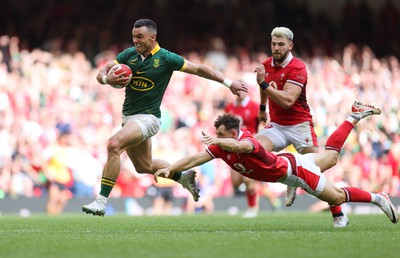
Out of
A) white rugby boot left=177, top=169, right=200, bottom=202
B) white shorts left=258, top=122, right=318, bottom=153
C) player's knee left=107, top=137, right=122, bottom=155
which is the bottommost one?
white rugby boot left=177, top=169, right=200, bottom=202

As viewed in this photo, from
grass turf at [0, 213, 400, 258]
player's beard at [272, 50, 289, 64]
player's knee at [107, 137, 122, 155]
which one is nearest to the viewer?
grass turf at [0, 213, 400, 258]

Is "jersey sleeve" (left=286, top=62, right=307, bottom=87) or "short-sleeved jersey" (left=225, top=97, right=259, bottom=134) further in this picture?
"short-sleeved jersey" (left=225, top=97, right=259, bottom=134)

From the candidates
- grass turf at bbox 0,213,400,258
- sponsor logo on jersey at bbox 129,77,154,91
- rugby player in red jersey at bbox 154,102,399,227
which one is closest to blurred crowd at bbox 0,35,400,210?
grass turf at bbox 0,213,400,258

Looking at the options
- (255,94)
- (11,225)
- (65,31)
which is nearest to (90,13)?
(65,31)

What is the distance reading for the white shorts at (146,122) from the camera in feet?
39.0

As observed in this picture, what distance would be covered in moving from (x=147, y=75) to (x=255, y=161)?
215 centimetres

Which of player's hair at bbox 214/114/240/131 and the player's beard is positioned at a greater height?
the player's beard

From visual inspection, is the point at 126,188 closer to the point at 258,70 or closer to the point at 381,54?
the point at 258,70

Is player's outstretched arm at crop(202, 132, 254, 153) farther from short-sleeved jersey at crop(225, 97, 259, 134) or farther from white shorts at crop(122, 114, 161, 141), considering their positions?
short-sleeved jersey at crop(225, 97, 259, 134)

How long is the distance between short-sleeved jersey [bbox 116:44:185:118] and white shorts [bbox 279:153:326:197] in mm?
2052

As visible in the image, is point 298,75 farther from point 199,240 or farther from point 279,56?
point 199,240

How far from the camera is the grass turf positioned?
330 inches

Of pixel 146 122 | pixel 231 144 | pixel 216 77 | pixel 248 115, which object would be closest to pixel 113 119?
pixel 248 115

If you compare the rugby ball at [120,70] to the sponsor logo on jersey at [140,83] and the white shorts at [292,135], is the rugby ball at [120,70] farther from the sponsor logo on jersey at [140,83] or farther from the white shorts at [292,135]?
the white shorts at [292,135]
